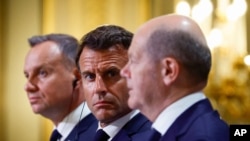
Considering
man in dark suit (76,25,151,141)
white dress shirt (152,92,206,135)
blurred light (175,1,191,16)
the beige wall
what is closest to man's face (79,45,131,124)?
man in dark suit (76,25,151,141)

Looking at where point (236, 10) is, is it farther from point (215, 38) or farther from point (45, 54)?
point (45, 54)

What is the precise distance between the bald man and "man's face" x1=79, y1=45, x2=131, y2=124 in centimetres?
18

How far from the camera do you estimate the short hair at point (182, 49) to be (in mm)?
944

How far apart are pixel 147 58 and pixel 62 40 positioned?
496 mm

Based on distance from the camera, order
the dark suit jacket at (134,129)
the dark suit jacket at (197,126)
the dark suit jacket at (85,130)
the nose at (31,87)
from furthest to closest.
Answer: the nose at (31,87)
the dark suit jacket at (85,130)
the dark suit jacket at (134,129)
the dark suit jacket at (197,126)

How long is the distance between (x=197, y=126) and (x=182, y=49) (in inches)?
5.8

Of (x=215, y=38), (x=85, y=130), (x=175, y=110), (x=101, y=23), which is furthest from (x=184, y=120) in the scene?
(x=215, y=38)

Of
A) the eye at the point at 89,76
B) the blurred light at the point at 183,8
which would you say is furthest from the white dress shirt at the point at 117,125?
the blurred light at the point at 183,8

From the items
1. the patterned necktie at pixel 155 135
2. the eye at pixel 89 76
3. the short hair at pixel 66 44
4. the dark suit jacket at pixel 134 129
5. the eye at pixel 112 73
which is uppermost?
the short hair at pixel 66 44

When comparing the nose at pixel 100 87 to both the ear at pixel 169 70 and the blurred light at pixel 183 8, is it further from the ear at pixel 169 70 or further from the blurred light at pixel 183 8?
the blurred light at pixel 183 8

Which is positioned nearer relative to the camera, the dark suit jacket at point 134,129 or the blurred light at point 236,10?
the dark suit jacket at point 134,129

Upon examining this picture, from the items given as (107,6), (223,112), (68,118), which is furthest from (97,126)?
(223,112)

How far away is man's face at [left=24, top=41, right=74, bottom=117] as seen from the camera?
1.38 meters

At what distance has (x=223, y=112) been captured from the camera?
2.18m
